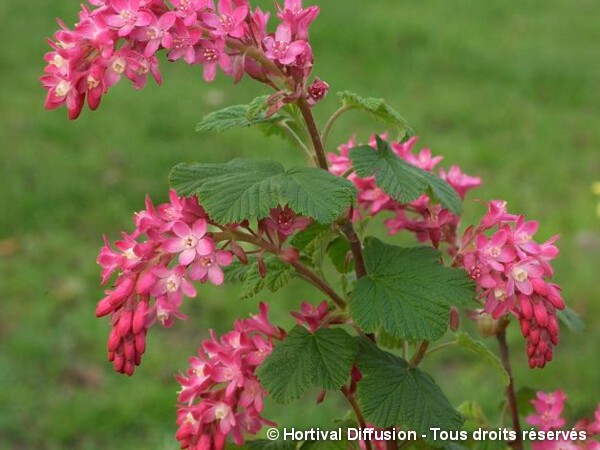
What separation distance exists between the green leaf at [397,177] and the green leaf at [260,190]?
88 mm

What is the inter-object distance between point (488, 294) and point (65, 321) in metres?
2.70

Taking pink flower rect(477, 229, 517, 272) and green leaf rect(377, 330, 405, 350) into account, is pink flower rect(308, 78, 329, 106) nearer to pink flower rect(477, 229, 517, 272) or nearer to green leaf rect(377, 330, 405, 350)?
pink flower rect(477, 229, 517, 272)

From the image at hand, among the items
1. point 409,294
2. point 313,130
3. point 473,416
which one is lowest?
point 473,416

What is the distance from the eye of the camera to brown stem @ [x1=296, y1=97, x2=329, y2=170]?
54.4 inches

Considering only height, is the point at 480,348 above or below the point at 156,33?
below

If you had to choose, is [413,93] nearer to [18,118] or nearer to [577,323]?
[18,118]

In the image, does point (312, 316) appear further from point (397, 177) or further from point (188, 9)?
point (188, 9)

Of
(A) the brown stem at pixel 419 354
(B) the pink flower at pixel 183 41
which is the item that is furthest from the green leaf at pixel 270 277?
(B) the pink flower at pixel 183 41

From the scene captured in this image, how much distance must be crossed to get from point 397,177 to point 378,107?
0.11 meters

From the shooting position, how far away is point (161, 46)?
1.31 m

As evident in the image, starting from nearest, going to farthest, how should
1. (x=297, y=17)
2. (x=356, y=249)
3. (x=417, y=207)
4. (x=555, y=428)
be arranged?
(x=297, y=17)
(x=356, y=249)
(x=417, y=207)
(x=555, y=428)

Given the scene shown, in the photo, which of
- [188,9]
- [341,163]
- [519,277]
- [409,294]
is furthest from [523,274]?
[188,9]

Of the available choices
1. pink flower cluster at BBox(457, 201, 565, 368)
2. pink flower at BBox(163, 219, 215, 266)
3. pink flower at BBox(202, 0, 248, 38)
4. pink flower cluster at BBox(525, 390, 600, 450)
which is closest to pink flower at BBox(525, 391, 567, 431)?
pink flower cluster at BBox(525, 390, 600, 450)

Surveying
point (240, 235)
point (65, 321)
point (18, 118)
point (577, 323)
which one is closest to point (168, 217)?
point (240, 235)
